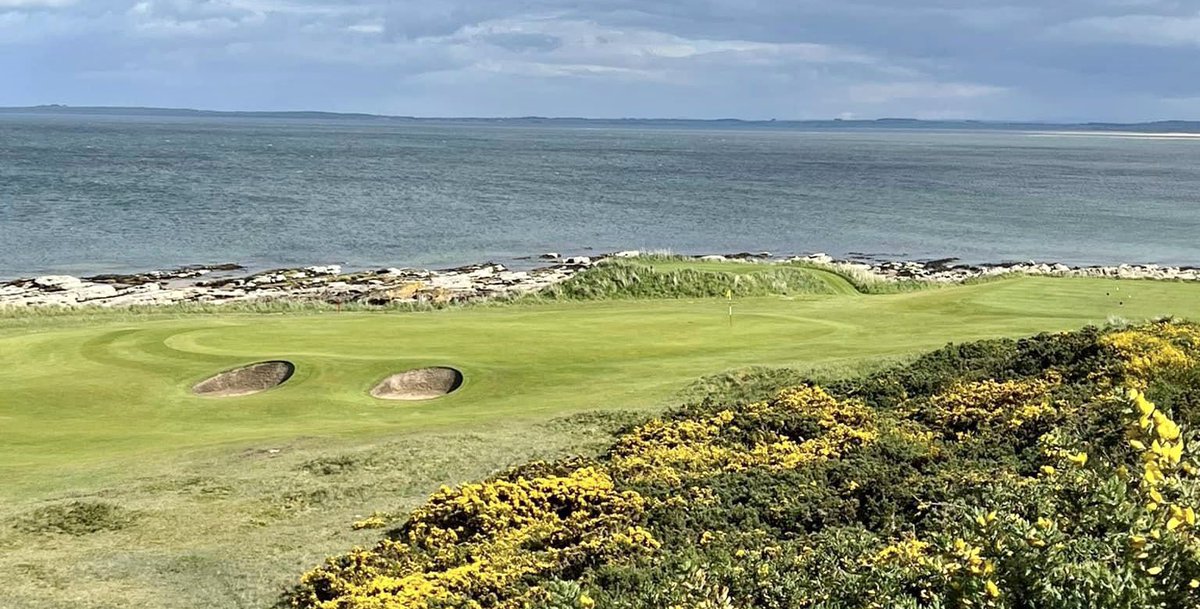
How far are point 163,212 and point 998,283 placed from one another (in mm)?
63327

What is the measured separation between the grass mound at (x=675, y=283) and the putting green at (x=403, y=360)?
6.83m

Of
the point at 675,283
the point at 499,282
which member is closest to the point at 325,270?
the point at 499,282

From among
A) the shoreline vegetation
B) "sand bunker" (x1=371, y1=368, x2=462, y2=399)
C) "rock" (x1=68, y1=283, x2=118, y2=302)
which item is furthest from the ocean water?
"sand bunker" (x1=371, y1=368, x2=462, y2=399)

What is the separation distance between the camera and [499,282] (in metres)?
49.3

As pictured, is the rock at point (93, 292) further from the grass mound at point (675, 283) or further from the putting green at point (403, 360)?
the grass mound at point (675, 283)

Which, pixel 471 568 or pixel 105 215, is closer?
pixel 471 568

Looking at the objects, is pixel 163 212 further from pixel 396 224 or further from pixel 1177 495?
pixel 1177 495

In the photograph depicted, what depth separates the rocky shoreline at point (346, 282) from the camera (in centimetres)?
4234

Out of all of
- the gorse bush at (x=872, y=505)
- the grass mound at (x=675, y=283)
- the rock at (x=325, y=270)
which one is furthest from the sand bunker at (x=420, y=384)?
the rock at (x=325, y=270)

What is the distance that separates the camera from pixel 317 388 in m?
19.0

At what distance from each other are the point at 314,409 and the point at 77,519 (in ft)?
18.7

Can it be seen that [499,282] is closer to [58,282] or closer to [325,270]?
[325,270]

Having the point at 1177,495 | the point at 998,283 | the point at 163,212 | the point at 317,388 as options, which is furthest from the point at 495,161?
the point at 1177,495

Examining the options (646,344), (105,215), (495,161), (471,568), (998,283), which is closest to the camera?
(471,568)
